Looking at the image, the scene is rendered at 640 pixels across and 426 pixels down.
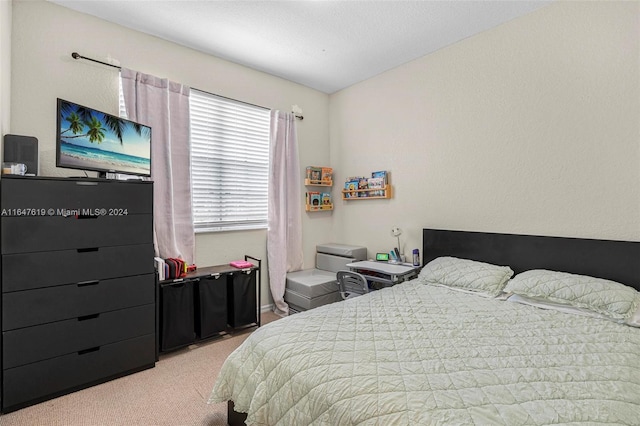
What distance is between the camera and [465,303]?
2.21 m

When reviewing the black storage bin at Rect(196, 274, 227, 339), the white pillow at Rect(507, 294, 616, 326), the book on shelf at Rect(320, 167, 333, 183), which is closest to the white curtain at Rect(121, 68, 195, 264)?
the black storage bin at Rect(196, 274, 227, 339)

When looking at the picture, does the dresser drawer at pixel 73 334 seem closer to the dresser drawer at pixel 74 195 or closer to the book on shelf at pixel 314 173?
the dresser drawer at pixel 74 195

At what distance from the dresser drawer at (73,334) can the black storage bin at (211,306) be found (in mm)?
436

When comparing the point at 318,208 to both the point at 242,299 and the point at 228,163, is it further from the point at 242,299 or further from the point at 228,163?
the point at 242,299

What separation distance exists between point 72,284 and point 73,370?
1.90 feet

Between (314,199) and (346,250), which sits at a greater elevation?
(314,199)

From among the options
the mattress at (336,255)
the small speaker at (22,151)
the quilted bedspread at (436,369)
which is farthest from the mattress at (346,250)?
the small speaker at (22,151)

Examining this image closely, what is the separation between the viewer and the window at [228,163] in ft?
10.5

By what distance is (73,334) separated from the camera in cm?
207

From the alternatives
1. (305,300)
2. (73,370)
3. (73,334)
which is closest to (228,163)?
(305,300)

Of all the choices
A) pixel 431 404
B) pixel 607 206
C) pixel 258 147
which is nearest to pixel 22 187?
pixel 258 147

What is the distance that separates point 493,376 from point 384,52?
119 inches

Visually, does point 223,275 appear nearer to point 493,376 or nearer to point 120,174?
point 120,174

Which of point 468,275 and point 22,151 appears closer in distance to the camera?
point 22,151
